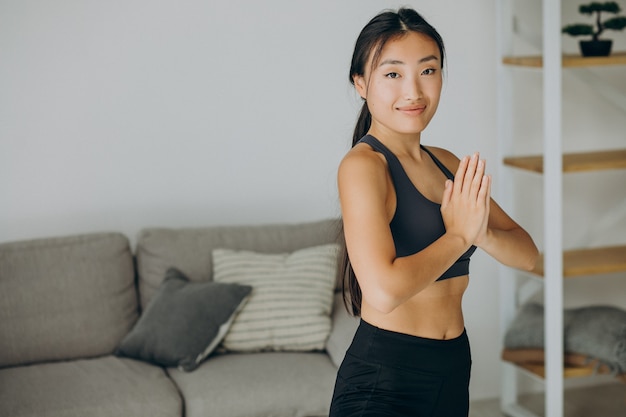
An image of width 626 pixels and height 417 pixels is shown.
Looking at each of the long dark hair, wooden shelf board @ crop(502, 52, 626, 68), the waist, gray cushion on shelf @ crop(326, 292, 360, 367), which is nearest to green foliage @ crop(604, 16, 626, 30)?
wooden shelf board @ crop(502, 52, 626, 68)

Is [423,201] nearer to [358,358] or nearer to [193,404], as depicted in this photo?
[358,358]

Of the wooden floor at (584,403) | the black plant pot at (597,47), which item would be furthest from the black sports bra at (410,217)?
the wooden floor at (584,403)

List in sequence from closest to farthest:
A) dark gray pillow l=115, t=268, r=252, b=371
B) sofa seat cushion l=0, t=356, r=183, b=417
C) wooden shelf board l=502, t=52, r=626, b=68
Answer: sofa seat cushion l=0, t=356, r=183, b=417 → dark gray pillow l=115, t=268, r=252, b=371 → wooden shelf board l=502, t=52, r=626, b=68

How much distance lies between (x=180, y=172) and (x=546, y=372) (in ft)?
5.45

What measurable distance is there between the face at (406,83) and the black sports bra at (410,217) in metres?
0.07

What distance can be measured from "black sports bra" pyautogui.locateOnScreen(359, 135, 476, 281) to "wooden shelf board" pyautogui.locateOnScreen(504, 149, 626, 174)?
1.91 metres

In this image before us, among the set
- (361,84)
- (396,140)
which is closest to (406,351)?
(396,140)

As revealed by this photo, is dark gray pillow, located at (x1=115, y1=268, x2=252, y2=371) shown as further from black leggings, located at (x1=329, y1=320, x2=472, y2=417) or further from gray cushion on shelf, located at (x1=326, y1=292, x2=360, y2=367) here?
black leggings, located at (x1=329, y1=320, x2=472, y2=417)

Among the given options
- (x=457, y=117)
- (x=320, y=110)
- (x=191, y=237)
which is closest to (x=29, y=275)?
(x=191, y=237)

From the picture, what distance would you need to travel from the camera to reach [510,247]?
180 centimetres

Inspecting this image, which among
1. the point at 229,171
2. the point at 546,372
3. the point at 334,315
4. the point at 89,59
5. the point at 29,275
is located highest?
the point at 89,59

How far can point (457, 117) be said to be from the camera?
4047mm

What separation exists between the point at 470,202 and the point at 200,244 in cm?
204

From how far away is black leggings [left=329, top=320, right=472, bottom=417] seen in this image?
167 cm
